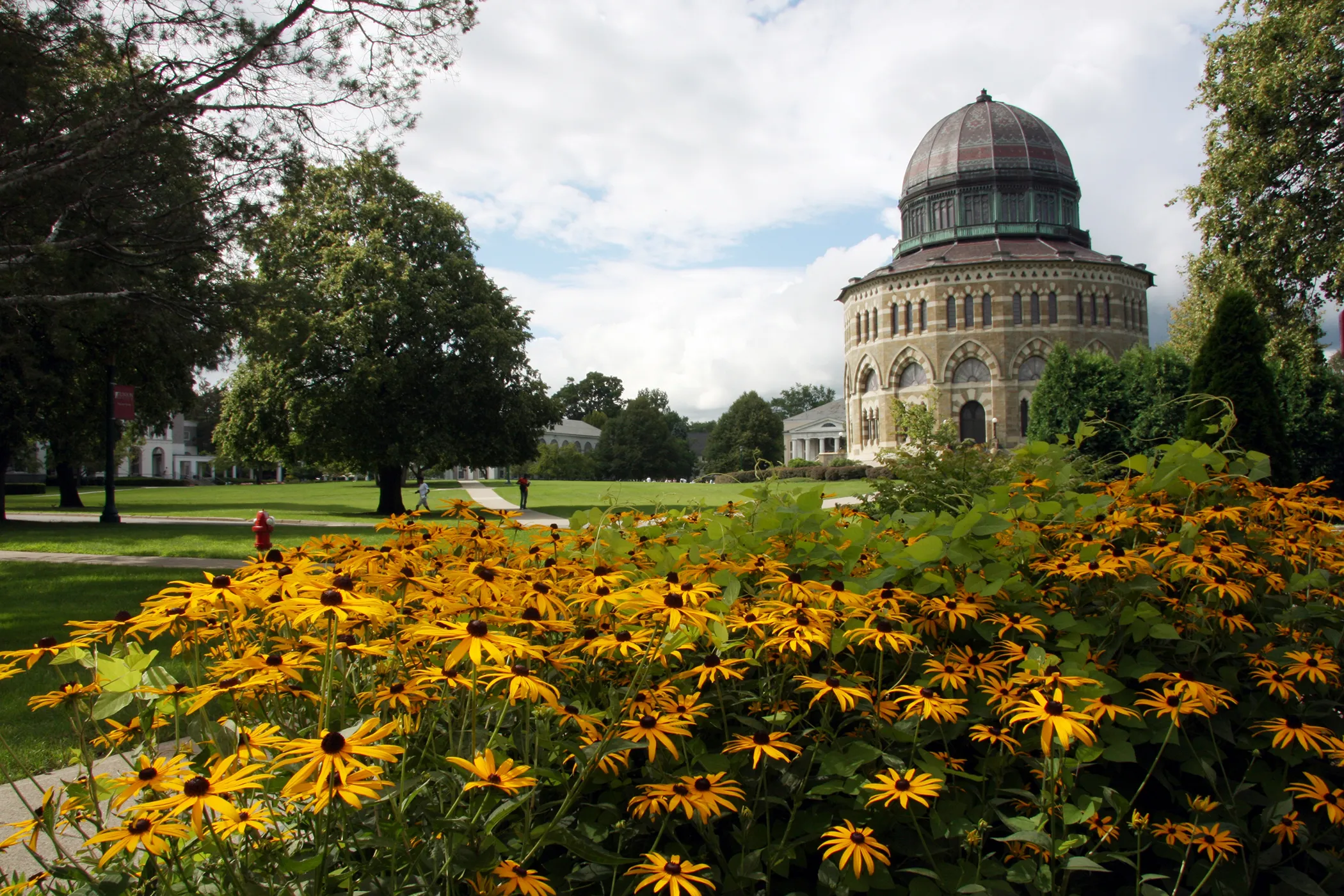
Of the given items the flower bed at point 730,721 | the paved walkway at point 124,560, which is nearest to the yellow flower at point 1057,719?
the flower bed at point 730,721

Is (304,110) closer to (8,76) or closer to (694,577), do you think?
(8,76)

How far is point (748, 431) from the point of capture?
3738 inches

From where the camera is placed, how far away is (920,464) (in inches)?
307

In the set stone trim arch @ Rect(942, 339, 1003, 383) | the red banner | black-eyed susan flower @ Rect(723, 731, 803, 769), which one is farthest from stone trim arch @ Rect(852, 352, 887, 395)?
black-eyed susan flower @ Rect(723, 731, 803, 769)

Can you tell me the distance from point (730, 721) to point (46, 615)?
9950mm

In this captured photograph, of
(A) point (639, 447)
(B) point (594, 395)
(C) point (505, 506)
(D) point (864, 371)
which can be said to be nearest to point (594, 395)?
(B) point (594, 395)

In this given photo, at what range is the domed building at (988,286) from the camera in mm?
58500

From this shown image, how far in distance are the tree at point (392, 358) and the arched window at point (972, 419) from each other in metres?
38.8

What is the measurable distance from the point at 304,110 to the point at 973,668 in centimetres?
1261

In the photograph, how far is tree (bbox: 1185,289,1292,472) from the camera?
1362cm

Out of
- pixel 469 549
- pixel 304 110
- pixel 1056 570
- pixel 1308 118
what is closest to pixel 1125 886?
pixel 1056 570

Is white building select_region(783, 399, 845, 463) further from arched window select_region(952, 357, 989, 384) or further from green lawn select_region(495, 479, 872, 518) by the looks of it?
green lawn select_region(495, 479, 872, 518)

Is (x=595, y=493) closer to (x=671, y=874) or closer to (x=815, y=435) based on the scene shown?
(x=671, y=874)

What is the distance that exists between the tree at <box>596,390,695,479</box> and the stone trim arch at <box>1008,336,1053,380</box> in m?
45.0
